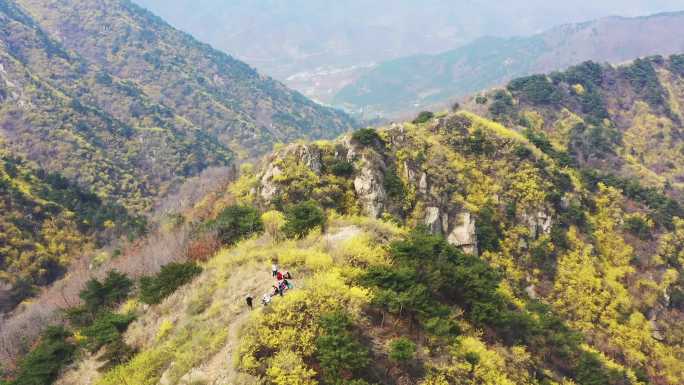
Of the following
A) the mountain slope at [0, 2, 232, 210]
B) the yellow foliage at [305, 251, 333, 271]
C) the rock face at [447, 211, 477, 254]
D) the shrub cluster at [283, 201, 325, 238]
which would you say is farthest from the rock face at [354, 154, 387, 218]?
the mountain slope at [0, 2, 232, 210]

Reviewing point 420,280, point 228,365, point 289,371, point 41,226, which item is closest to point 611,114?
point 420,280

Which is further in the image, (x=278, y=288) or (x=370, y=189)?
(x=370, y=189)

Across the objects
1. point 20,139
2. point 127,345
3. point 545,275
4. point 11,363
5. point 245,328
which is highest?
point 20,139

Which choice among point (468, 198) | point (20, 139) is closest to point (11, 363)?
point (468, 198)

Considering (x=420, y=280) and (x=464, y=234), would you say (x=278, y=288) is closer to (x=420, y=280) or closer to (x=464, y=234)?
(x=420, y=280)

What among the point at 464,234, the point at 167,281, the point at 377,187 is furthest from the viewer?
the point at 464,234

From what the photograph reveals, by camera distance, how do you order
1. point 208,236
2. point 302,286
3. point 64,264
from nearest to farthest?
point 302,286, point 208,236, point 64,264

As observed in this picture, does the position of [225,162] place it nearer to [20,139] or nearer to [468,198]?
[20,139]
